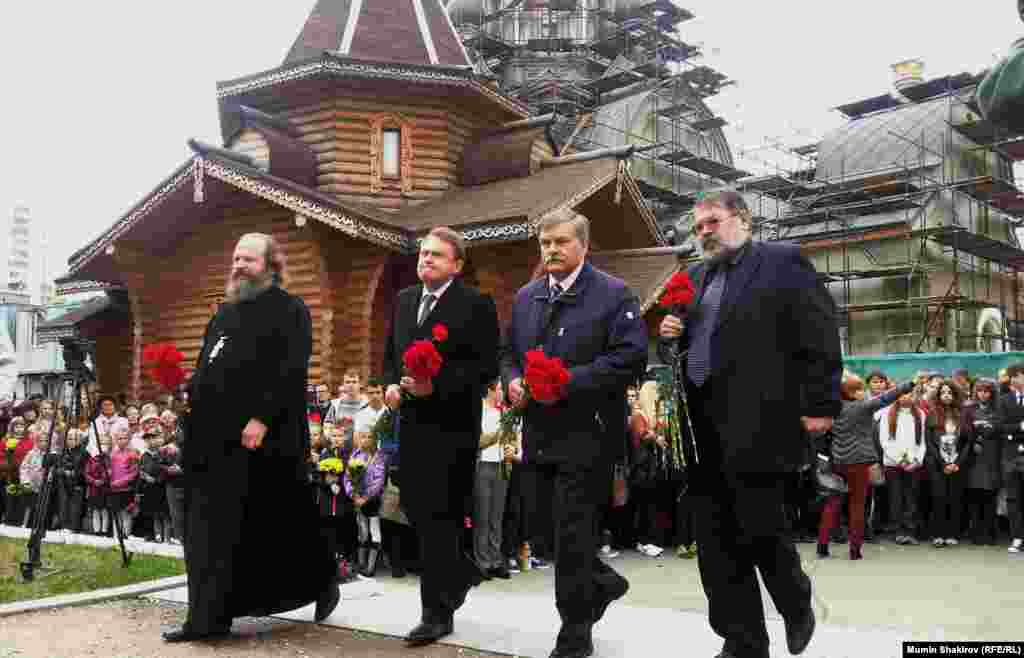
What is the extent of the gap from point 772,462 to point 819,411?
1.05ft

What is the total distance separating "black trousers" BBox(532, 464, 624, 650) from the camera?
491 centimetres

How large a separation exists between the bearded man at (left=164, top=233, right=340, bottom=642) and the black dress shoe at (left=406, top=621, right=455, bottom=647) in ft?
2.20

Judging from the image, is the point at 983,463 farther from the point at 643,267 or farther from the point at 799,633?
the point at 643,267

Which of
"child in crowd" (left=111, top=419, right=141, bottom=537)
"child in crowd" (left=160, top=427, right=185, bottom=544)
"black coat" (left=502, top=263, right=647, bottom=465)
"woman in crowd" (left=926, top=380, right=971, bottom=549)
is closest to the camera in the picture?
"black coat" (left=502, top=263, right=647, bottom=465)

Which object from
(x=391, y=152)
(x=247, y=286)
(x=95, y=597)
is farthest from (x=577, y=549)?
(x=391, y=152)

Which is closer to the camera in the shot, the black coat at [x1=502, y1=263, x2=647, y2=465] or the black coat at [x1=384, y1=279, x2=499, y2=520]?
the black coat at [x1=502, y1=263, x2=647, y2=465]

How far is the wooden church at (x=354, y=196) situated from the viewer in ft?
61.0

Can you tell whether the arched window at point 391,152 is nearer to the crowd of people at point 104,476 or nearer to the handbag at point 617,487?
the crowd of people at point 104,476

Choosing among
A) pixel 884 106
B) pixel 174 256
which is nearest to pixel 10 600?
pixel 174 256

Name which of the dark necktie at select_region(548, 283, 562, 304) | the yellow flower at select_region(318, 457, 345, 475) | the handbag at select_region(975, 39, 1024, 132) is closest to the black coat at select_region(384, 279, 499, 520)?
the dark necktie at select_region(548, 283, 562, 304)

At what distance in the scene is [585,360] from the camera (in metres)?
5.12

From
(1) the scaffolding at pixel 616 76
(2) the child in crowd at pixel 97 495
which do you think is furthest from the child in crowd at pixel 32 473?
(1) the scaffolding at pixel 616 76

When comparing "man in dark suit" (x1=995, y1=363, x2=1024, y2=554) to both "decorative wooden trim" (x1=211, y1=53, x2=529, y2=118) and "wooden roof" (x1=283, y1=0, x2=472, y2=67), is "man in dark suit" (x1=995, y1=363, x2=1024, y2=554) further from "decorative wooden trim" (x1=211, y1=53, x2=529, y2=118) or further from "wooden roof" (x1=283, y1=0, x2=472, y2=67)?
"wooden roof" (x1=283, y1=0, x2=472, y2=67)

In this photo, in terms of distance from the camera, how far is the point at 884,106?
3975cm
